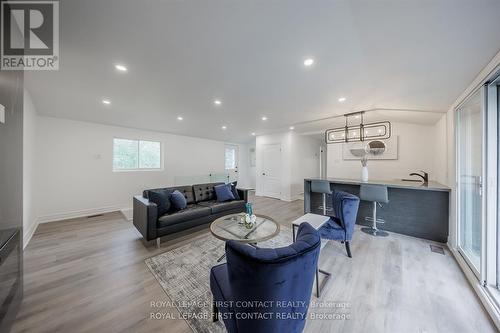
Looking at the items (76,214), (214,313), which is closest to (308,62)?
(214,313)

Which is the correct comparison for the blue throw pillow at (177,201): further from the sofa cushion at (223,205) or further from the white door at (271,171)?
the white door at (271,171)

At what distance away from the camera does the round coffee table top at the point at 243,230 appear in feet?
6.15

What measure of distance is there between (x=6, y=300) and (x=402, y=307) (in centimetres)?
325

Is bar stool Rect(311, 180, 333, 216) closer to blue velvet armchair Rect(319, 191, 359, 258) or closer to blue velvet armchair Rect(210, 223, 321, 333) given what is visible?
blue velvet armchair Rect(319, 191, 359, 258)

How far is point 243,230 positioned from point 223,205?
1.59 m

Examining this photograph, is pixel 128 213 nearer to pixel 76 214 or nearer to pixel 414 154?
pixel 76 214

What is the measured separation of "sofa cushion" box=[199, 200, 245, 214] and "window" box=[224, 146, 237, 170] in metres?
3.94

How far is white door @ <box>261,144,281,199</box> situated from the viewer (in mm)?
6234

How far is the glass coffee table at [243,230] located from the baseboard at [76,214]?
399 cm

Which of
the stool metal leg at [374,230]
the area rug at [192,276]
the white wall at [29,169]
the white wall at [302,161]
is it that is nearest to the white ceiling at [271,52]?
the white wall at [29,169]

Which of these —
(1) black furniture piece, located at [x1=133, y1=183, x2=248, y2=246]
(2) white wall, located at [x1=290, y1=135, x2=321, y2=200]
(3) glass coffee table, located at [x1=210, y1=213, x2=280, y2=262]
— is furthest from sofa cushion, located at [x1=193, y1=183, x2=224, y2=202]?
(2) white wall, located at [x1=290, y1=135, x2=321, y2=200]

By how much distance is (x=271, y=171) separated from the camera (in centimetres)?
644

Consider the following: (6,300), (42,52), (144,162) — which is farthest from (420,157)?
(144,162)

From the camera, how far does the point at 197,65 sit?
6.98 ft
